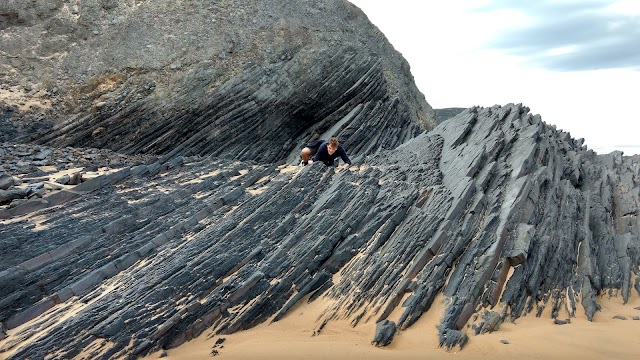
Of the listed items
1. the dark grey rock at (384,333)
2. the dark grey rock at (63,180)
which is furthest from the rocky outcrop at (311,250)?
the dark grey rock at (63,180)

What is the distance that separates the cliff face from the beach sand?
925cm

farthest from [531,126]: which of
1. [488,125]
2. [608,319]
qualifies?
[608,319]

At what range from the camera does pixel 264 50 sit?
18.7 meters

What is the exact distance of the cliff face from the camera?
15.9 meters

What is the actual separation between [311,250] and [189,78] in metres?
9.76

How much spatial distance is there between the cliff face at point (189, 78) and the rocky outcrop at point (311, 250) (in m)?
4.95

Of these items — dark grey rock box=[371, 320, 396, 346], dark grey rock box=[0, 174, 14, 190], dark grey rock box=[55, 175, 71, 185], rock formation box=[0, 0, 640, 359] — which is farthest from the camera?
dark grey rock box=[55, 175, 71, 185]

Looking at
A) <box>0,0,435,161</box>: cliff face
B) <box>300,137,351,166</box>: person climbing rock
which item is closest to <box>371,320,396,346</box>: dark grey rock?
<box>300,137,351,166</box>: person climbing rock

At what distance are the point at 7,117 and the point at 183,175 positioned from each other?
6.54 m

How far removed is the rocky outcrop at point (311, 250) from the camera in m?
7.58

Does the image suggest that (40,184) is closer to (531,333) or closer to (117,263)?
(117,263)

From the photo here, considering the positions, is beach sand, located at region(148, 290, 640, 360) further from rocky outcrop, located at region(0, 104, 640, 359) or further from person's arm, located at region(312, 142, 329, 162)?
person's arm, located at region(312, 142, 329, 162)

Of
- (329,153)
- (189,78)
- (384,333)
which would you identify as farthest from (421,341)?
(189,78)

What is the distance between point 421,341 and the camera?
7.37m
